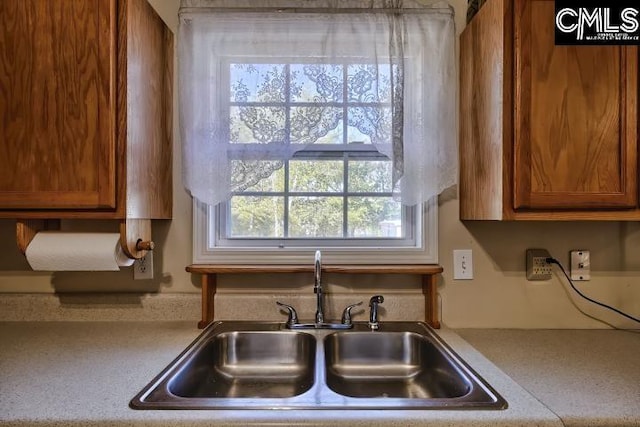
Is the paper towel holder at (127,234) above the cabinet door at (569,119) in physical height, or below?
below

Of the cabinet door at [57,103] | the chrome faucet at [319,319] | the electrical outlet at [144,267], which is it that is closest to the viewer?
the cabinet door at [57,103]

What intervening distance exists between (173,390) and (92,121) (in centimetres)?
81

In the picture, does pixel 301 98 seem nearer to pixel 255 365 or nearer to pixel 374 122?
pixel 374 122

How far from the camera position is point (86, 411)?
2.58 ft

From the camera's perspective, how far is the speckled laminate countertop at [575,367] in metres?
0.80

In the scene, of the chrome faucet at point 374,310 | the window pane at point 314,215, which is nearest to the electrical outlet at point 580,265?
the chrome faucet at point 374,310

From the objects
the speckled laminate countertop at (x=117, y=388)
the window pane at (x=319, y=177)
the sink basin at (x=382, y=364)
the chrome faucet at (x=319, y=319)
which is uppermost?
the window pane at (x=319, y=177)

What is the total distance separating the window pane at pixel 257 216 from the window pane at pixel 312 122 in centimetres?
29

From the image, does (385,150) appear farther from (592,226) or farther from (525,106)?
(592,226)

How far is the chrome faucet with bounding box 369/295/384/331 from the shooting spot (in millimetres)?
1359

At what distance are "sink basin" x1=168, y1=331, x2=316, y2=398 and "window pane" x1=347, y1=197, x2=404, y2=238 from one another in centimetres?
49

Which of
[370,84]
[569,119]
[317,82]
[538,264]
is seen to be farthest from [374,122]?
[538,264]

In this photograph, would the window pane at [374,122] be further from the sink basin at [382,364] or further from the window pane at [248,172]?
the sink basin at [382,364]

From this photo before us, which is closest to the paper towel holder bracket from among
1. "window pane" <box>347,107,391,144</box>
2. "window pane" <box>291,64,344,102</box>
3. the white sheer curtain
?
the white sheer curtain
